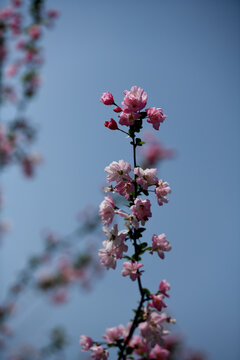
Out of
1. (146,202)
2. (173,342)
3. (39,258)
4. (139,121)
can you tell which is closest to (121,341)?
(146,202)

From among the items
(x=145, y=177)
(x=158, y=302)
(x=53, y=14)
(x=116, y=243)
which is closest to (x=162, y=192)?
(x=145, y=177)

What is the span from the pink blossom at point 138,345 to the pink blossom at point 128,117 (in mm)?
1366

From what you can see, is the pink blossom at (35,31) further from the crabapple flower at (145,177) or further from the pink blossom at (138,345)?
the pink blossom at (138,345)

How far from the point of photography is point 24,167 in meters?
7.97

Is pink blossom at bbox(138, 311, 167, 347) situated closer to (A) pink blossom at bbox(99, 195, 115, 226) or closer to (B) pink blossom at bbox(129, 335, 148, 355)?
(B) pink blossom at bbox(129, 335, 148, 355)

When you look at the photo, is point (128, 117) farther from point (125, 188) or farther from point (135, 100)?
point (125, 188)

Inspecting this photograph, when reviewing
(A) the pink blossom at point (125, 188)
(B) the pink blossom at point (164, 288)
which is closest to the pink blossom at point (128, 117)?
(A) the pink blossom at point (125, 188)

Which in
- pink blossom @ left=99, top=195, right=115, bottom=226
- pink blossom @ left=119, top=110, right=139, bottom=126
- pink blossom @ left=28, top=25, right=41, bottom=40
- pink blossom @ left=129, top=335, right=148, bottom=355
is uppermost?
pink blossom @ left=28, top=25, right=41, bottom=40

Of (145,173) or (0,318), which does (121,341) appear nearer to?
(145,173)

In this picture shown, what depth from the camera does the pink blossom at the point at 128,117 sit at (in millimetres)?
1526

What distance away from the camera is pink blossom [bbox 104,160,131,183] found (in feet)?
4.99

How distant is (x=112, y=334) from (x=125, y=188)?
3.22 feet

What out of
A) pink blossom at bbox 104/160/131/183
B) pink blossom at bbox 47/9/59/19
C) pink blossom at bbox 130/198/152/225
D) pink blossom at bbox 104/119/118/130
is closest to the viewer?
pink blossom at bbox 130/198/152/225

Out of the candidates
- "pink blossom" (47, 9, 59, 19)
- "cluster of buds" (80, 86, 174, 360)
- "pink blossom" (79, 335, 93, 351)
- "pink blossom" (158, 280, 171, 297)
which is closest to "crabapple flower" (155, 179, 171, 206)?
"cluster of buds" (80, 86, 174, 360)
